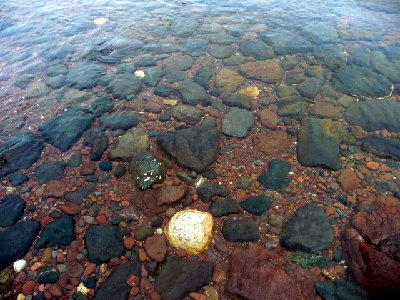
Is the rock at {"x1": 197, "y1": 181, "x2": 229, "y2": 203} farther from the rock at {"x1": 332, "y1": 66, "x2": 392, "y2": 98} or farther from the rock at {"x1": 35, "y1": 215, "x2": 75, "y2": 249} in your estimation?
the rock at {"x1": 332, "y1": 66, "x2": 392, "y2": 98}

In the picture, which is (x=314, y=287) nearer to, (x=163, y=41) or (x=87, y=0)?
(x=163, y=41)

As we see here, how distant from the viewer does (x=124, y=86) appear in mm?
6000

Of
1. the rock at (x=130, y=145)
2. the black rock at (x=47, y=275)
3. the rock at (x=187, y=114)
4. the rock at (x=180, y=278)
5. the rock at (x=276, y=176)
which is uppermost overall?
the rock at (x=187, y=114)

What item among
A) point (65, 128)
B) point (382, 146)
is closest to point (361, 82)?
point (382, 146)

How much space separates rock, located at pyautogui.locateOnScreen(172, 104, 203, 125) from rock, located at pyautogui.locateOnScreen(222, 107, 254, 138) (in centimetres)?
49

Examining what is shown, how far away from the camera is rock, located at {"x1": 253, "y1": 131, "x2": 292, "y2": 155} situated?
468 cm

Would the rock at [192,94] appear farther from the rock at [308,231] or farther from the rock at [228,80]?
the rock at [308,231]

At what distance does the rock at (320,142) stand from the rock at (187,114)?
182 centimetres

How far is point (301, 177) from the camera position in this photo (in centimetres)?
426

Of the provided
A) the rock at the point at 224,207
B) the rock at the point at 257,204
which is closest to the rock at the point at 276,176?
the rock at the point at 257,204

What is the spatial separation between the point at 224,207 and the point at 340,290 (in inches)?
62.8

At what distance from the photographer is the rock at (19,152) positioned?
4.47 m

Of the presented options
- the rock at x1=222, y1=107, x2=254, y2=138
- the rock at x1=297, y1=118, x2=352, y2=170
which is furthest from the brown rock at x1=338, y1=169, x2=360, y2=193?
the rock at x1=222, y1=107, x2=254, y2=138

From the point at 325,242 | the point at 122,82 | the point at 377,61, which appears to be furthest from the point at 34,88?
the point at 377,61
